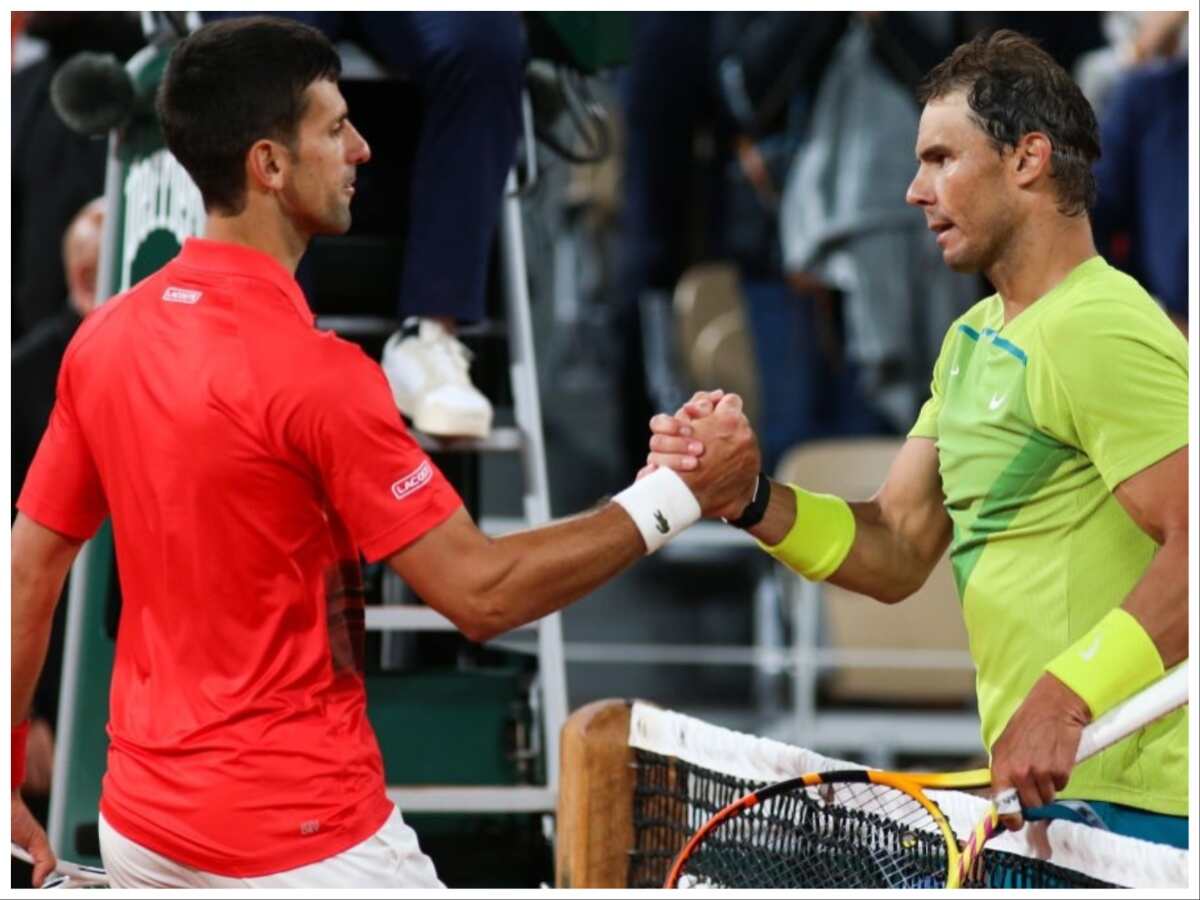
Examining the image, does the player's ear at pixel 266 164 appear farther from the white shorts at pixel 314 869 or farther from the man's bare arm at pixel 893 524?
the white shorts at pixel 314 869

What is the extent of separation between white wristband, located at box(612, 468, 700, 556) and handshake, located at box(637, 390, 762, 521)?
0.46 feet

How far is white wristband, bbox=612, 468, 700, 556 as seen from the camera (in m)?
2.88

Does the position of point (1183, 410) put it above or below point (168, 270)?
below

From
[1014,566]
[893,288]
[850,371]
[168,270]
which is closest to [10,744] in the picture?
[168,270]

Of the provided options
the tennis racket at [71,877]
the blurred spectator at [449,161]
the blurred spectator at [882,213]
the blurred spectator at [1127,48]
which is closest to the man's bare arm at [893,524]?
the blurred spectator at [449,161]

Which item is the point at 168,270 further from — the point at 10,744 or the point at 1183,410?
the point at 1183,410

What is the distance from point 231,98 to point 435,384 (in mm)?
1184

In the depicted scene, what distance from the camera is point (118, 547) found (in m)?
2.80

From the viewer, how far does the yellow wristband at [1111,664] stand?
8.50 feet

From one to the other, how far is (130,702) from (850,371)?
4530 millimetres

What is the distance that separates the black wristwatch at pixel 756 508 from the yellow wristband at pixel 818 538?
1.7 inches

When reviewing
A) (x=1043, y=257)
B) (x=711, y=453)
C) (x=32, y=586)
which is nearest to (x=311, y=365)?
(x=32, y=586)

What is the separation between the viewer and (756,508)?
10.8 ft

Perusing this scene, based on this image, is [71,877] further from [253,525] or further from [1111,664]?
[1111,664]
